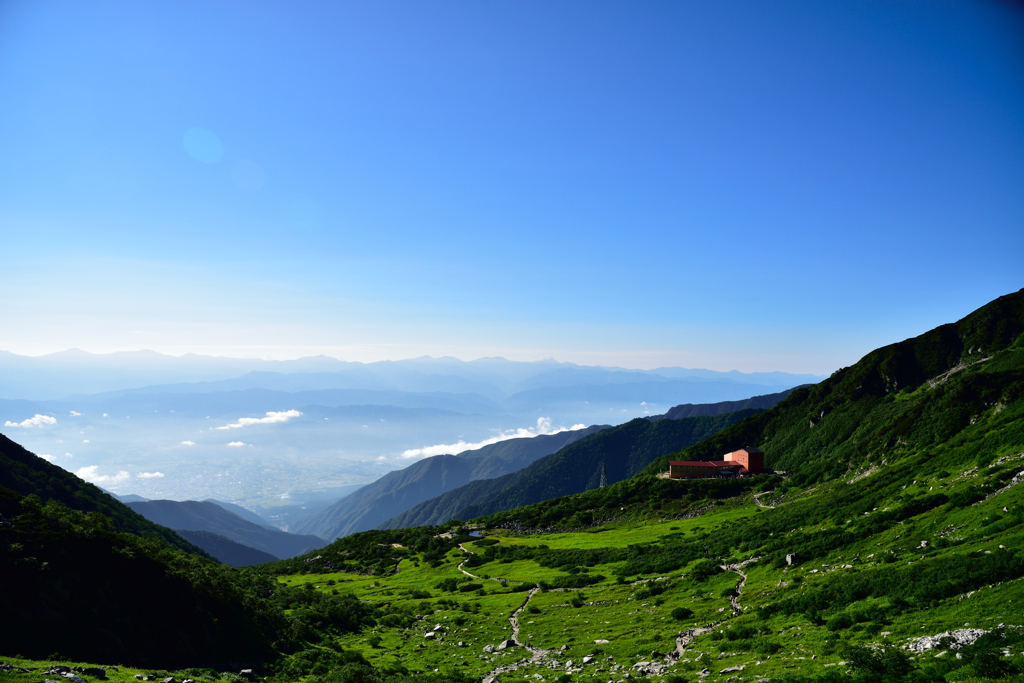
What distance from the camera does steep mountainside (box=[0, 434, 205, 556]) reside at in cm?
8544

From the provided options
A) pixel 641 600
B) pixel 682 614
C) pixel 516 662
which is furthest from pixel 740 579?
pixel 516 662

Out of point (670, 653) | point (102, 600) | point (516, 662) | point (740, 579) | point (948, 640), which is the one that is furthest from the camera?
point (740, 579)

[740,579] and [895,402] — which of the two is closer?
[740,579]

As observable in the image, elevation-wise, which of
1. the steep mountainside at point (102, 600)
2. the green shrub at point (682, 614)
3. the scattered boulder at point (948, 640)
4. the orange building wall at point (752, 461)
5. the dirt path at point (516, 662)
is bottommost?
the orange building wall at point (752, 461)

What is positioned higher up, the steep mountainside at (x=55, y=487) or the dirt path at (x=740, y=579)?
the steep mountainside at (x=55, y=487)

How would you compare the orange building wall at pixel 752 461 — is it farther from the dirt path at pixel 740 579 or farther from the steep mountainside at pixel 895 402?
the dirt path at pixel 740 579

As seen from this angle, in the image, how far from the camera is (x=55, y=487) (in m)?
92.1

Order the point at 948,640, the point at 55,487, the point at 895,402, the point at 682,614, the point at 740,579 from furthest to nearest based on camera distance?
the point at 895,402 < the point at 55,487 < the point at 740,579 < the point at 682,614 < the point at 948,640

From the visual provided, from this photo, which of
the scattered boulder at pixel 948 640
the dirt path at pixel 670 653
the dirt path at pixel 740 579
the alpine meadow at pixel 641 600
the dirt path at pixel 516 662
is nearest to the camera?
the scattered boulder at pixel 948 640

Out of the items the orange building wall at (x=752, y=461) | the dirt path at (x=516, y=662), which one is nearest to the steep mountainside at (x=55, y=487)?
the dirt path at (x=516, y=662)

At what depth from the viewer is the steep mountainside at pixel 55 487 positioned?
3364 inches

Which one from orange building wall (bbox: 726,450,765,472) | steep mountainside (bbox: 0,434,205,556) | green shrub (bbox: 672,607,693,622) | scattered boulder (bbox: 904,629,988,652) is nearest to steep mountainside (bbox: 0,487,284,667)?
green shrub (bbox: 672,607,693,622)

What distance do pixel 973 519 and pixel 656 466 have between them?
112m

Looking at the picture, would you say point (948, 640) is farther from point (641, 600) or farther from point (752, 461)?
point (752, 461)
